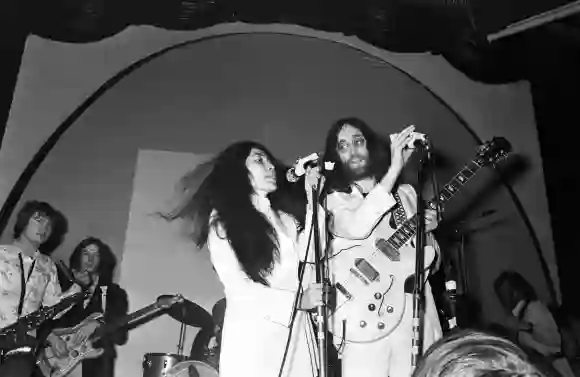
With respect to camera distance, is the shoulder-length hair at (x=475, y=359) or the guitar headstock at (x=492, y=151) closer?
the shoulder-length hair at (x=475, y=359)

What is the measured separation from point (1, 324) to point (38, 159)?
675mm

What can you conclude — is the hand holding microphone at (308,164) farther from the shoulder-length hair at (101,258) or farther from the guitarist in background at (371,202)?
the shoulder-length hair at (101,258)

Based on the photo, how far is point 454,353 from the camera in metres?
2.04

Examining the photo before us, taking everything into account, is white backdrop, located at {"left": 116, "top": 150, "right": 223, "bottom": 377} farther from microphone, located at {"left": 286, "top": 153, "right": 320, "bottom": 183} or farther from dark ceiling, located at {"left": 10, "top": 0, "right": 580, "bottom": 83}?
dark ceiling, located at {"left": 10, "top": 0, "right": 580, "bottom": 83}

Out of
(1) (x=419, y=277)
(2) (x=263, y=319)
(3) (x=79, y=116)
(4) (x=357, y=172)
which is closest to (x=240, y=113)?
(4) (x=357, y=172)

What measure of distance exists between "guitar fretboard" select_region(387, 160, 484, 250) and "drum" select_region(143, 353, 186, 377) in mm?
946

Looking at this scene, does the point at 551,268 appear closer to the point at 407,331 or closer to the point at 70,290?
the point at 407,331

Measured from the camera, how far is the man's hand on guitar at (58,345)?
222cm

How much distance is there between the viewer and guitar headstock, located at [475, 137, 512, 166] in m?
2.58

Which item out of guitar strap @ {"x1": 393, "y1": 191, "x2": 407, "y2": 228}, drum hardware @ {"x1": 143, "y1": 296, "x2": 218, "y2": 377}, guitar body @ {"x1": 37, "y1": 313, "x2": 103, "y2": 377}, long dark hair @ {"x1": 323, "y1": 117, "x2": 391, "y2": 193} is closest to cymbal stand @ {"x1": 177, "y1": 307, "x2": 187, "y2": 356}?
drum hardware @ {"x1": 143, "y1": 296, "x2": 218, "y2": 377}

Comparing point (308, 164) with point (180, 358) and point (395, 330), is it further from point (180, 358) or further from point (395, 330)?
point (180, 358)

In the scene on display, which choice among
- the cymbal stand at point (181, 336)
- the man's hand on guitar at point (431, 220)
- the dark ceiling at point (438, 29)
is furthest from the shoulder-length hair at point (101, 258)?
the man's hand on guitar at point (431, 220)

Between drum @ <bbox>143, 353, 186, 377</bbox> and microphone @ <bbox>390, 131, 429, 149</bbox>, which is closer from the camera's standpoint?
drum @ <bbox>143, 353, 186, 377</bbox>

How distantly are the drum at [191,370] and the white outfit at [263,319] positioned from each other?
5 centimetres
